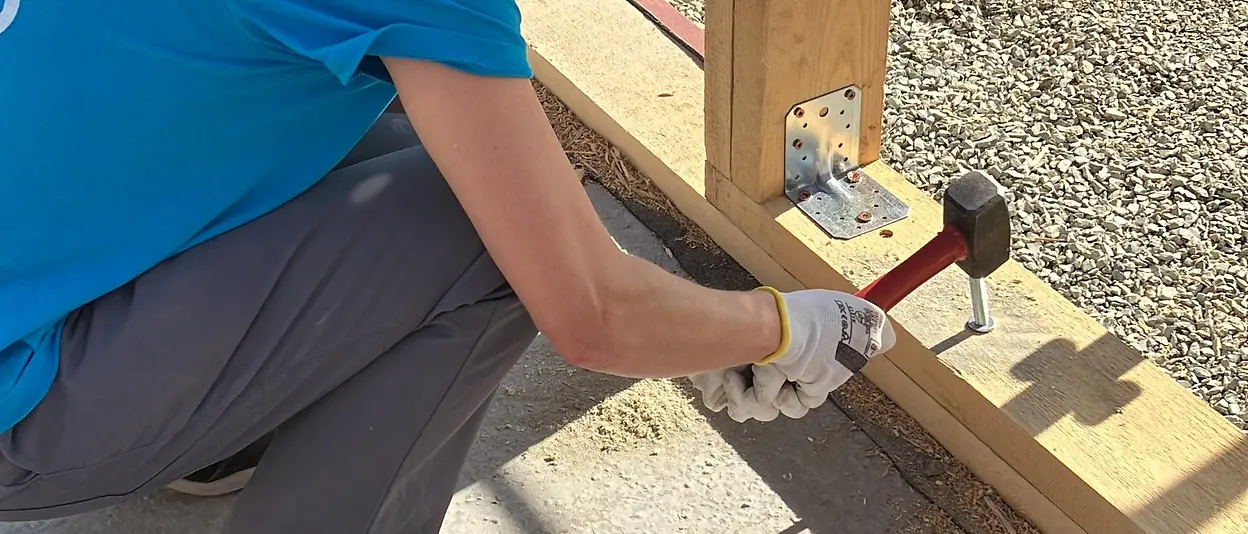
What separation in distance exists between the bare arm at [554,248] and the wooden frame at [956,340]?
22.6 inches

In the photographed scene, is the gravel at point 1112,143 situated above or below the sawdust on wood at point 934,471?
above

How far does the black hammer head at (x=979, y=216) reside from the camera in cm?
178

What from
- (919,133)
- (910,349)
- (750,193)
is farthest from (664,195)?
(910,349)

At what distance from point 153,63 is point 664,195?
1.51 m

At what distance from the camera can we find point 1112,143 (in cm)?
251

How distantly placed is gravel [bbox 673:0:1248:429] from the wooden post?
386 mm

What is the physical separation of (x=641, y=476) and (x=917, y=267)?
1.94 ft

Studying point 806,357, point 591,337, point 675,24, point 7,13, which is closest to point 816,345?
point 806,357

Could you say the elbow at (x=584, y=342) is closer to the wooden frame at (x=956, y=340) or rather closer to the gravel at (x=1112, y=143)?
the wooden frame at (x=956, y=340)

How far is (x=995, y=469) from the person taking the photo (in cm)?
195

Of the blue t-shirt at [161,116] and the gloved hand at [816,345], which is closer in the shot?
the blue t-shirt at [161,116]

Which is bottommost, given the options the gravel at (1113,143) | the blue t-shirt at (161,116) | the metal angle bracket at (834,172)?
the gravel at (1113,143)

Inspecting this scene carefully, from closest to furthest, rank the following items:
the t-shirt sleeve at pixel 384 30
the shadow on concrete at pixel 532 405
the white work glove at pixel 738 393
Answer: the t-shirt sleeve at pixel 384 30, the white work glove at pixel 738 393, the shadow on concrete at pixel 532 405

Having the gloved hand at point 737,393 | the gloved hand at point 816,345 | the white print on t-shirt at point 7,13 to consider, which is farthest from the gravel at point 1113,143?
the white print on t-shirt at point 7,13
